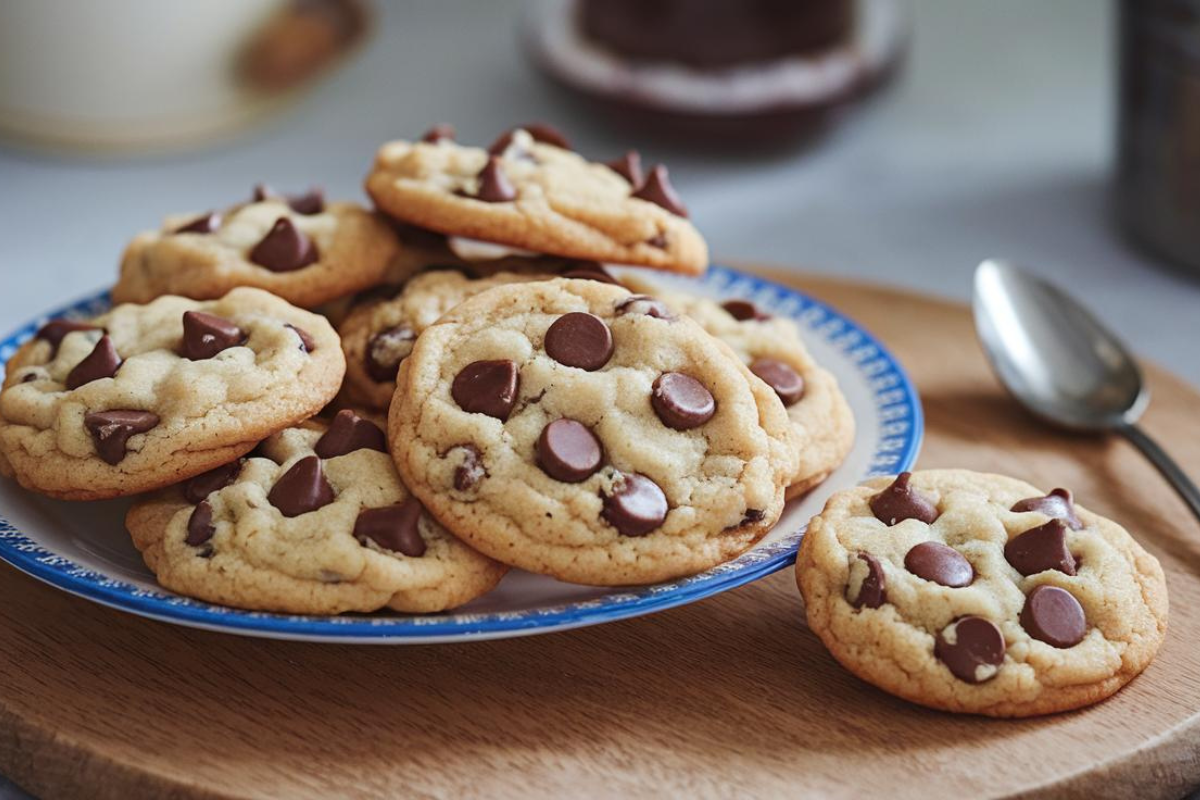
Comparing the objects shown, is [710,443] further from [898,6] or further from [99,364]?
[898,6]

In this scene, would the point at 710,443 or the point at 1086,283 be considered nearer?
the point at 710,443

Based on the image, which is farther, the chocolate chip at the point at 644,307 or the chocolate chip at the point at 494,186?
the chocolate chip at the point at 494,186

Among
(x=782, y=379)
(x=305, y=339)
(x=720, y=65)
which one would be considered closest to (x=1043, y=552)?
(x=782, y=379)

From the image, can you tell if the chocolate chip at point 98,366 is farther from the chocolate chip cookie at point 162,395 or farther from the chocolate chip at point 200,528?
the chocolate chip at point 200,528

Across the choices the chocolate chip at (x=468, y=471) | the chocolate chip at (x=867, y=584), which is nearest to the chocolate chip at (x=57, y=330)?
the chocolate chip at (x=468, y=471)

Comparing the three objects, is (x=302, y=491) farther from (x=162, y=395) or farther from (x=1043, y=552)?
(x=1043, y=552)

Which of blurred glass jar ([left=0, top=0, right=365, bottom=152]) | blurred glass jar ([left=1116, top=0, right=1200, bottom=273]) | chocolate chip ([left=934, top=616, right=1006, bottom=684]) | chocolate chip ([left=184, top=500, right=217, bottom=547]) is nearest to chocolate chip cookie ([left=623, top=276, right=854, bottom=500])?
chocolate chip ([left=934, top=616, right=1006, bottom=684])

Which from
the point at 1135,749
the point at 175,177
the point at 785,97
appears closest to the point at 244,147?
the point at 175,177
